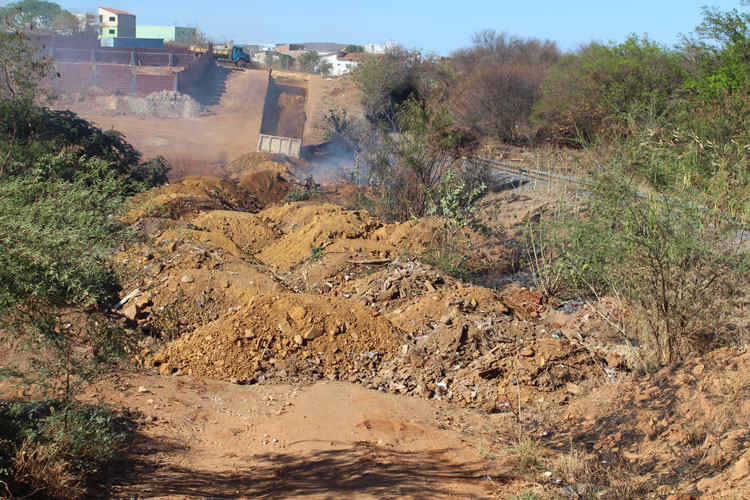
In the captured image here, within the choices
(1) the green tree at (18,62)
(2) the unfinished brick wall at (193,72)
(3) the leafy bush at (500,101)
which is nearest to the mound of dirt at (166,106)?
(2) the unfinished brick wall at (193,72)

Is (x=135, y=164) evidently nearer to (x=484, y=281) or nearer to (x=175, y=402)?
(x=484, y=281)

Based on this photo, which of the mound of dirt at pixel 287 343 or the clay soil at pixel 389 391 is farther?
the mound of dirt at pixel 287 343

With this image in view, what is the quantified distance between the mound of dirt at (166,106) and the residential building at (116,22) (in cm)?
2762

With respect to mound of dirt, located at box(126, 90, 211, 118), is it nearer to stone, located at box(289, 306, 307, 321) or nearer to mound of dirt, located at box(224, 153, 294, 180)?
mound of dirt, located at box(224, 153, 294, 180)

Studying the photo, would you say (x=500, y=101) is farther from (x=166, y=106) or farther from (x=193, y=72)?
(x=193, y=72)

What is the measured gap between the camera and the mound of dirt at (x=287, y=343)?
783 centimetres

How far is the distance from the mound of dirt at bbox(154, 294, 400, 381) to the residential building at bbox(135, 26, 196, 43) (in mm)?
64590

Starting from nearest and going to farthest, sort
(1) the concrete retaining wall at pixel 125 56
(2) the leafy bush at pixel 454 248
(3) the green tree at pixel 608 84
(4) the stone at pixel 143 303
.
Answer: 1. (4) the stone at pixel 143 303
2. (2) the leafy bush at pixel 454 248
3. (3) the green tree at pixel 608 84
4. (1) the concrete retaining wall at pixel 125 56

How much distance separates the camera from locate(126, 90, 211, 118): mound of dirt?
37.1 metres

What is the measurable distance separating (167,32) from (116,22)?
7.38 m

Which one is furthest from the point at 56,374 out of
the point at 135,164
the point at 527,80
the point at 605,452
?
the point at 527,80

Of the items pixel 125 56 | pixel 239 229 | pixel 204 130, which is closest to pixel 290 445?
pixel 239 229

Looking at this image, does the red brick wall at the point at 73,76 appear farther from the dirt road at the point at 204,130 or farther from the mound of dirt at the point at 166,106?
the mound of dirt at the point at 166,106

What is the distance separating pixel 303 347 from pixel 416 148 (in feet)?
28.6
